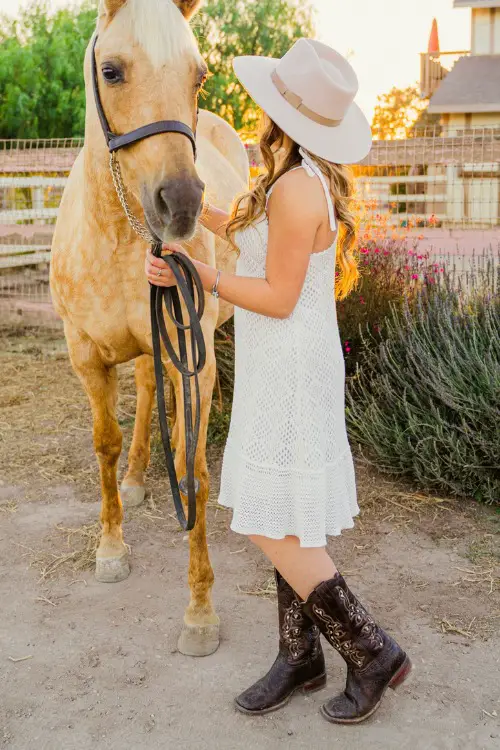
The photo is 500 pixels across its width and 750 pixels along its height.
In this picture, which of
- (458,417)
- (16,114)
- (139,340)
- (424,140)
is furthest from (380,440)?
(16,114)

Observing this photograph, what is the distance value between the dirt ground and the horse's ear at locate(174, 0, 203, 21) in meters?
2.09

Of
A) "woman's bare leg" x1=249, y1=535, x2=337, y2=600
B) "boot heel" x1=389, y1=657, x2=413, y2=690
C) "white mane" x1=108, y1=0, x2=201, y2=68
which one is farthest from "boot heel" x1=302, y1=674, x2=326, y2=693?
"white mane" x1=108, y1=0, x2=201, y2=68

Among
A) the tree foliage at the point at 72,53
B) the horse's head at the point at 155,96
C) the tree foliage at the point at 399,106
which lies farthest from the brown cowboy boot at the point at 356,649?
the tree foliage at the point at 399,106

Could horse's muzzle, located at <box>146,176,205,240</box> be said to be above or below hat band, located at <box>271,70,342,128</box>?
below

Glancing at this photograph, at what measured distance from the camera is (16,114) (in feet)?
39.0

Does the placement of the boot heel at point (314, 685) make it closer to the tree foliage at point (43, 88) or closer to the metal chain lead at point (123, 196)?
the metal chain lead at point (123, 196)

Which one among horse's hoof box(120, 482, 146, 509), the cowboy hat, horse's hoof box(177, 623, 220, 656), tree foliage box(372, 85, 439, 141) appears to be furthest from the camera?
tree foliage box(372, 85, 439, 141)

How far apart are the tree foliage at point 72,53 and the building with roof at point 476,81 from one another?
388 cm

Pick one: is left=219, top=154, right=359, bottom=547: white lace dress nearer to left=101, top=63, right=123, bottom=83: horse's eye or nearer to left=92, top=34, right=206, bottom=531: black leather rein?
left=92, top=34, right=206, bottom=531: black leather rein

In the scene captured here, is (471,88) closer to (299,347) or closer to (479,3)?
(479,3)

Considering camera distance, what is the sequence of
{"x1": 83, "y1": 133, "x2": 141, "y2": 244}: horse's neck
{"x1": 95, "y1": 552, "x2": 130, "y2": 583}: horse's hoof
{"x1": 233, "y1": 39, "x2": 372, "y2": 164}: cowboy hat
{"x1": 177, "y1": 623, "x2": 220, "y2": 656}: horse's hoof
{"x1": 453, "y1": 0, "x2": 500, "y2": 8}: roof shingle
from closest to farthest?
{"x1": 233, "y1": 39, "x2": 372, "y2": 164}: cowboy hat
{"x1": 83, "y1": 133, "x2": 141, "y2": 244}: horse's neck
{"x1": 177, "y1": 623, "x2": 220, "y2": 656}: horse's hoof
{"x1": 95, "y1": 552, "x2": 130, "y2": 583}: horse's hoof
{"x1": 453, "y1": 0, "x2": 500, "y2": 8}: roof shingle

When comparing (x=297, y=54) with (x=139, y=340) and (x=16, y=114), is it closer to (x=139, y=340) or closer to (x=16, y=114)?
(x=139, y=340)

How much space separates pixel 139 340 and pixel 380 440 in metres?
1.68

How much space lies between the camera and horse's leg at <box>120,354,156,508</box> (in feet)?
12.6
